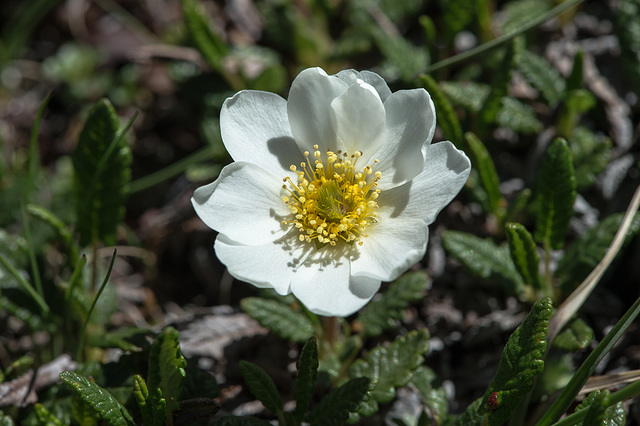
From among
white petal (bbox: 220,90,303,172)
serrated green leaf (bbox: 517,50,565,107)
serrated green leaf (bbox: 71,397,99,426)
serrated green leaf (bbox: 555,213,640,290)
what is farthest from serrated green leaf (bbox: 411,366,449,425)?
serrated green leaf (bbox: 517,50,565,107)

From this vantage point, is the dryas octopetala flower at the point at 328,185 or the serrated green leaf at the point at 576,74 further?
the serrated green leaf at the point at 576,74

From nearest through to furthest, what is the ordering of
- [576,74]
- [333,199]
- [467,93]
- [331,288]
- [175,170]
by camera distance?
[331,288] < [333,199] < [576,74] < [467,93] < [175,170]

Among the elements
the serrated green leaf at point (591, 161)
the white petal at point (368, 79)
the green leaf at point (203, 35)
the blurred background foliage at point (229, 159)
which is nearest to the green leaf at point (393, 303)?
the blurred background foliage at point (229, 159)

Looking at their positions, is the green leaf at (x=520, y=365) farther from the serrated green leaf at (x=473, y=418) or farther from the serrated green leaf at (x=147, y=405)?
the serrated green leaf at (x=147, y=405)

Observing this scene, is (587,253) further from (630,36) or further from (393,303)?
(630,36)

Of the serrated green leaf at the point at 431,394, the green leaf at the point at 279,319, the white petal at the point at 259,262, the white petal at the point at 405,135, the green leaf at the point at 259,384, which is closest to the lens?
the white petal at the point at 259,262

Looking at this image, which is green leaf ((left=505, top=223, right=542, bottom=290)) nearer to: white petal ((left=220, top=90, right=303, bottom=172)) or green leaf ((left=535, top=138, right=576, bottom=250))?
green leaf ((left=535, top=138, right=576, bottom=250))

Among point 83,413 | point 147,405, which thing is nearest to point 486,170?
point 147,405
